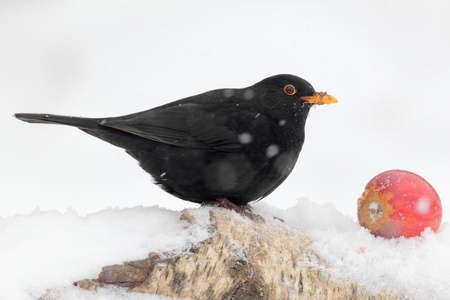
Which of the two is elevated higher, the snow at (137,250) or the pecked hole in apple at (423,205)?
the pecked hole in apple at (423,205)

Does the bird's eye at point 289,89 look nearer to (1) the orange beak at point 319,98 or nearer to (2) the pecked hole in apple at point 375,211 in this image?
(1) the orange beak at point 319,98

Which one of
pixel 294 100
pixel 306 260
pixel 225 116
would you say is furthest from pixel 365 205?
pixel 225 116

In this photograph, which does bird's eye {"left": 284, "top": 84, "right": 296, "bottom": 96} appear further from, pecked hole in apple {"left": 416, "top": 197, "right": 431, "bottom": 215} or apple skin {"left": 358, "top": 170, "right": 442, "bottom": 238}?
pecked hole in apple {"left": 416, "top": 197, "right": 431, "bottom": 215}

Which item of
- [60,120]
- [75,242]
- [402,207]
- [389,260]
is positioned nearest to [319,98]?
[402,207]

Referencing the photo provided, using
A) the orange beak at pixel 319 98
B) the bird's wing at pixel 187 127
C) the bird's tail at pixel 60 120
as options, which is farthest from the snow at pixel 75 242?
the orange beak at pixel 319 98

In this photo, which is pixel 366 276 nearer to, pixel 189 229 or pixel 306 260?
pixel 306 260

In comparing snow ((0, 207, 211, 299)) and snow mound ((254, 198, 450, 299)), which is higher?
snow ((0, 207, 211, 299))

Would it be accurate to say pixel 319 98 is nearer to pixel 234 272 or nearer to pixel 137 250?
pixel 234 272

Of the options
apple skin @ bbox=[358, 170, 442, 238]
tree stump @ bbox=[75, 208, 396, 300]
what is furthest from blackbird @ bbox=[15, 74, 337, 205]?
apple skin @ bbox=[358, 170, 442, 238]
